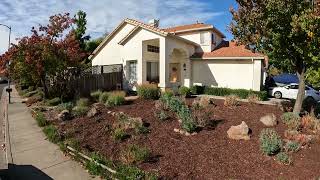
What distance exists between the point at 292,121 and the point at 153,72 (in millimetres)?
15658

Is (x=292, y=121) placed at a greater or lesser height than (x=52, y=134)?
greater

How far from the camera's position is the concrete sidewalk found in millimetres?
10242

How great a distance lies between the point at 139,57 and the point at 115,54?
9.43 m

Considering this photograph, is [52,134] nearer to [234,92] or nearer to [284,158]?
[284,158]

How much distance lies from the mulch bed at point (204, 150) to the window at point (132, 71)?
1045 centimetres

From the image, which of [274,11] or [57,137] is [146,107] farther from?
[274,11]

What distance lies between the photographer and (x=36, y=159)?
11695 millimetres

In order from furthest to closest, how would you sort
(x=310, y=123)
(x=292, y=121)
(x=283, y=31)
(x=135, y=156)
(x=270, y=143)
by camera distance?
(x=283, y=31)
(x=292, y=121)
(x=310, y=123)
(x=270, y=143)
(x=135, y=156)

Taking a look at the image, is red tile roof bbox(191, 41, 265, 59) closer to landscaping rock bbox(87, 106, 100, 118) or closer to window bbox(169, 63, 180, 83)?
window bbox(169, 63, 180, 83)

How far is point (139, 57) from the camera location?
83.7 feet

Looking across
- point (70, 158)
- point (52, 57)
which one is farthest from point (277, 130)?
point (52, 57)

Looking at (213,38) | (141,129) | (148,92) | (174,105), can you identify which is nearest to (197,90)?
(213,38)

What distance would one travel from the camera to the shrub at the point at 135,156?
10.7 m

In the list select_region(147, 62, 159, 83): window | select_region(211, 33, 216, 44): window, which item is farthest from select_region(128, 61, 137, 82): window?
select_region(211, 33, 216, 44): window
